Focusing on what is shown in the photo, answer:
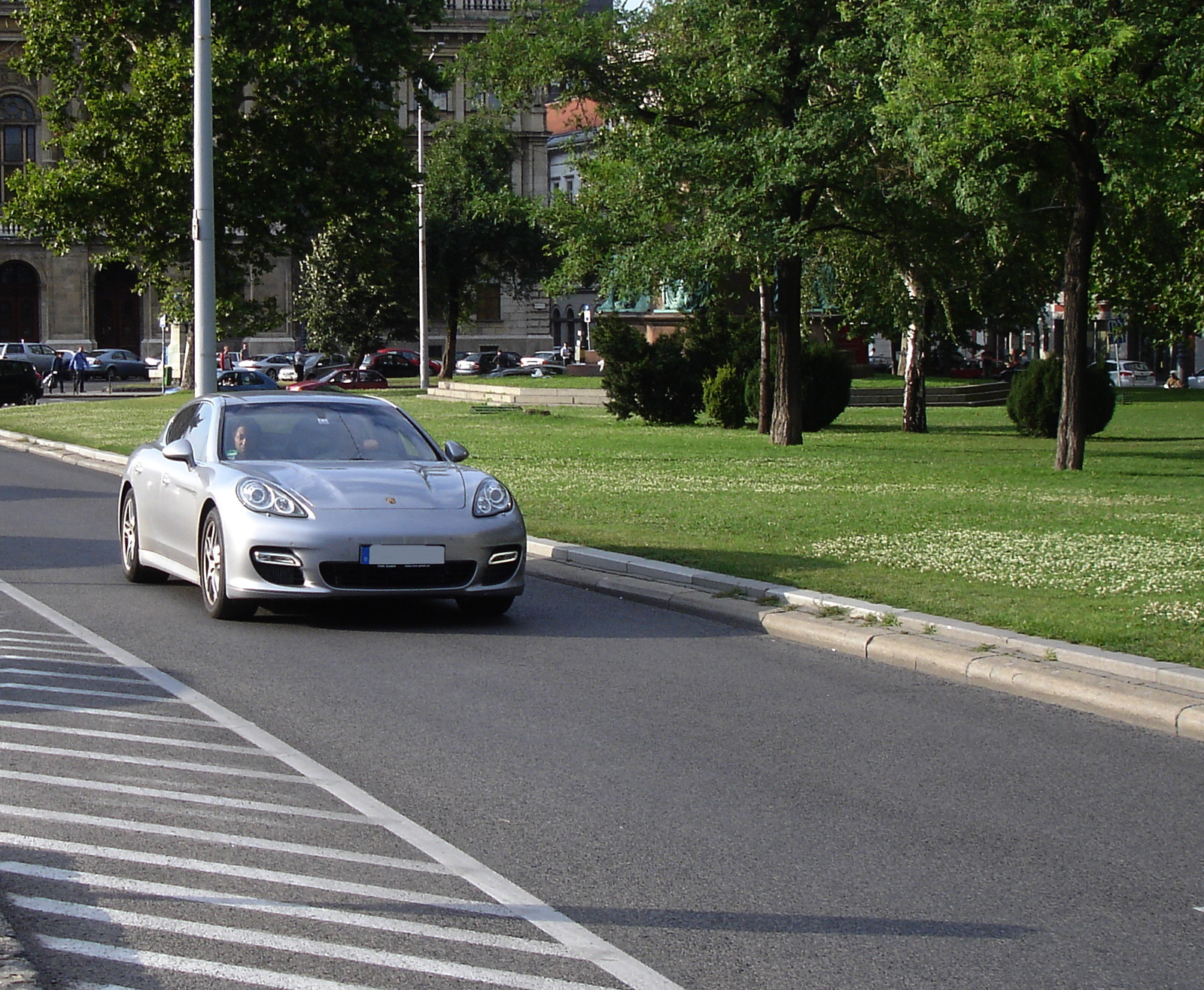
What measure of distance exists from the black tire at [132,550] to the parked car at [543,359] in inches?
2706

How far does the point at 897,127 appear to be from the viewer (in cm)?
2175

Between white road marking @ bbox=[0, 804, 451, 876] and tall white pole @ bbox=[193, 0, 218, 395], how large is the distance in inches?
649

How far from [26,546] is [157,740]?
26.5 ft

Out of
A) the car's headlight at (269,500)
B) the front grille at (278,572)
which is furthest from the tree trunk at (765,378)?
the front grille at (278,572)

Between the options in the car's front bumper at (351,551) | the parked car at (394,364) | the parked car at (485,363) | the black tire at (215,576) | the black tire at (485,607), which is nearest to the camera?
the car's front bumper at (351,551)

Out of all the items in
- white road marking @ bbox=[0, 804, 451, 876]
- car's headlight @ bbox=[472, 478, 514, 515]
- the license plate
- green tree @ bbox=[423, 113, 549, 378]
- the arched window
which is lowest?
white road marking @ bbox=[0, 804, 451, 876]

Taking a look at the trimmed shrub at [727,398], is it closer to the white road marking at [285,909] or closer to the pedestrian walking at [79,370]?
the white road marking at [285,909]

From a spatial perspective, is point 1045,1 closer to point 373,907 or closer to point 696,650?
point 696,650

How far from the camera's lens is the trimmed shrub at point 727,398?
3412 cm

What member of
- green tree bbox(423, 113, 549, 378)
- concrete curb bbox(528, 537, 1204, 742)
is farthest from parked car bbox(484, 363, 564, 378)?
concrete curb bbox(528, 537, 1204, 742)

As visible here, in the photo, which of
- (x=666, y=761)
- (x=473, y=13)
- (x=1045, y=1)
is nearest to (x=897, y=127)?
(x=1045, y=1)

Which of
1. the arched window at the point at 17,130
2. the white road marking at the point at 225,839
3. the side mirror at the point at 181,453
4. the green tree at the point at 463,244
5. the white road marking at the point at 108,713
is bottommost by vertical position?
the white road marking at the point at 108,713

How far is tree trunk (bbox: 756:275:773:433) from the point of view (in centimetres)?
3186

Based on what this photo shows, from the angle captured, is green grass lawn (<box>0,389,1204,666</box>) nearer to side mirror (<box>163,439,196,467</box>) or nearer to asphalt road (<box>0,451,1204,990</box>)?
asphalt road (<box>0,451,1204,990</box>)
